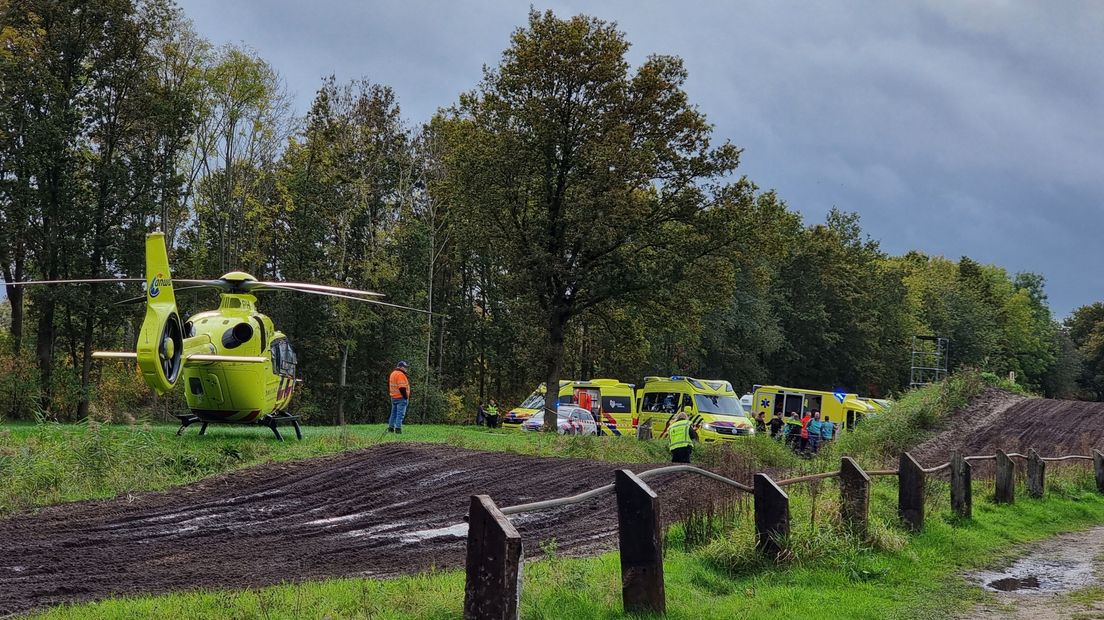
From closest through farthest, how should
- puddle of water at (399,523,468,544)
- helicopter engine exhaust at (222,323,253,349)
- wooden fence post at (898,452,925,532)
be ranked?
wooden fence post at (898,452,925,532), puddle of water at (399,523,468,544), helicopter engine exhaust at (222,323,253,349)

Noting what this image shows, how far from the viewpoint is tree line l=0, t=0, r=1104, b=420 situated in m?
29.7

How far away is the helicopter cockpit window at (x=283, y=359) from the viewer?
66.7 feet

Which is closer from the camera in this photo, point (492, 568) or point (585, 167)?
point (492, 568)

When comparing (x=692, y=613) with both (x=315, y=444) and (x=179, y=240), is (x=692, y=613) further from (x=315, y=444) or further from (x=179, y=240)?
(x=179, y=240)

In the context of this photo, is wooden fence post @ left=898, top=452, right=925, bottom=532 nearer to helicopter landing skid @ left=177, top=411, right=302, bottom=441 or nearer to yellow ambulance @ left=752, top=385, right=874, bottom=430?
helicopter landing skid @ left=177, top=411, right=302, bottom=441

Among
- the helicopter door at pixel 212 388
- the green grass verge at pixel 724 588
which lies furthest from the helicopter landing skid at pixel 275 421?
the green grass verge at pixel 724 588

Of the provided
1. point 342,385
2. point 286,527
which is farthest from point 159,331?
point 342,385

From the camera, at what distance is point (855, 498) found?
9812 millimetres

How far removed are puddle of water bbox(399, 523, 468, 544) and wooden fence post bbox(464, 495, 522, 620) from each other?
605 centimetres

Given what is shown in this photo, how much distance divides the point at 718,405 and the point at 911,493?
20606 millimetres

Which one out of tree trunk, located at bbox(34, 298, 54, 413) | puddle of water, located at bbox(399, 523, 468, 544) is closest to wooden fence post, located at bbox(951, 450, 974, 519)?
puddle of water, located at bbox(399, 523, 468, 544)

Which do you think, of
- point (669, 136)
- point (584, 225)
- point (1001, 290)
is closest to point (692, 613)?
point (584, 225)

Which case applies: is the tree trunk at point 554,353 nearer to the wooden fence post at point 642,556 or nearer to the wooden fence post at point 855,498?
the wooden fence post at point 855,498

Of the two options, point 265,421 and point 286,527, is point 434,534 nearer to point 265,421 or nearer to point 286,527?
point 286,527
